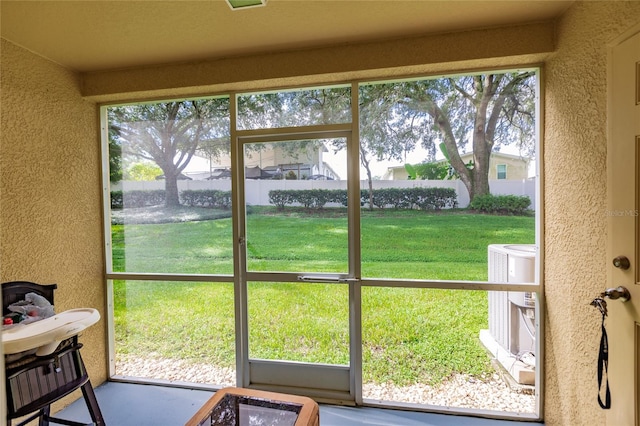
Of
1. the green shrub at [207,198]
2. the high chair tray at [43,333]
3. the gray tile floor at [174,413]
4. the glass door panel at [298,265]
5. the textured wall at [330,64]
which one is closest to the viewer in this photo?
the high chair tray at [43,333]

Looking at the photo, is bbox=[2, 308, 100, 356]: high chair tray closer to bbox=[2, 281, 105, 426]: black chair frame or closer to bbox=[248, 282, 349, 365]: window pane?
bbox=[2, 281, 105, 426]: black chair frame

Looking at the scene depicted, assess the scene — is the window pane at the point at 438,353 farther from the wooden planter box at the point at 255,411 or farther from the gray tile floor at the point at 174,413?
the wooden planter box at the point at 255,411

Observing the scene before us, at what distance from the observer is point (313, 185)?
2197mm

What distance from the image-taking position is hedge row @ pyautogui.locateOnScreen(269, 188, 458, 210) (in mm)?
2057

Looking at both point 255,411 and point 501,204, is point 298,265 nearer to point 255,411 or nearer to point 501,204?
point 255,411

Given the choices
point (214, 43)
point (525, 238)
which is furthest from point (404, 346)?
point (214, 43)

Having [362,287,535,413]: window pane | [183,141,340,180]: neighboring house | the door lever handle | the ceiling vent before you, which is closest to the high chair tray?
[183,141,340,180]: neighboring house

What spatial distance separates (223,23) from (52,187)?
1668 mm

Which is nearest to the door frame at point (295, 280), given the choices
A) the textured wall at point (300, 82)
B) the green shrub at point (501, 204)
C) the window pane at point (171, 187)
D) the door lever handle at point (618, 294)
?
the window pane at point (171, 187)

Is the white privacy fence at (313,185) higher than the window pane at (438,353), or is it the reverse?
the white privacy fence at (313,185)

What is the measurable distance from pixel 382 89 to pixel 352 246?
3.79 ft

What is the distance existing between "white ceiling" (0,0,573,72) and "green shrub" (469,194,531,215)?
107 centimetres

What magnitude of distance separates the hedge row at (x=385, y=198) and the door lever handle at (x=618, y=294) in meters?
0.90

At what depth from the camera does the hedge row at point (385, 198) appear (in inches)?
81.0
